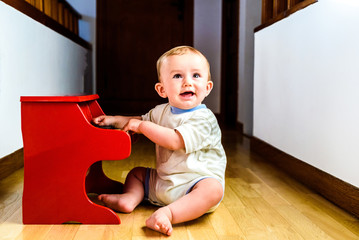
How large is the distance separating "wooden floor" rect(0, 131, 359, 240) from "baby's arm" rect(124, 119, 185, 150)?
22 cm

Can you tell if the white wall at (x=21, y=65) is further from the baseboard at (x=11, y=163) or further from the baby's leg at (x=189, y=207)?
the baby's leg at (x=189, y=207)

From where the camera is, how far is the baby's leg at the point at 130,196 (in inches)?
42.4

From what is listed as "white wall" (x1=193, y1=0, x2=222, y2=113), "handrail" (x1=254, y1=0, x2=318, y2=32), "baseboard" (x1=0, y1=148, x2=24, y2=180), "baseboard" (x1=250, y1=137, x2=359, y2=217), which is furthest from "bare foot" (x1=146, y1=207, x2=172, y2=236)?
"white wall" (x1=193, y1=0, x2=222, y2=113)

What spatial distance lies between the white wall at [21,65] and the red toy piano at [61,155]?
1.83ft

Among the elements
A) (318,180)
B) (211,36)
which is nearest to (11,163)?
(318,180)

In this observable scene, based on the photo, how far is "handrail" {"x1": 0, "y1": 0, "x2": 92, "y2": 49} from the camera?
174cm

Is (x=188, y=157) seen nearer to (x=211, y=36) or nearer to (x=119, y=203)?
(x=119, y=203)

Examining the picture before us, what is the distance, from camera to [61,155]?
3.18 feet

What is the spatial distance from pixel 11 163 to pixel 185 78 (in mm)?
910

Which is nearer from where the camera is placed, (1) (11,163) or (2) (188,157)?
(2) (188,157)

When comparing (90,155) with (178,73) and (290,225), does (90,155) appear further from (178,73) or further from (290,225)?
(290,225)

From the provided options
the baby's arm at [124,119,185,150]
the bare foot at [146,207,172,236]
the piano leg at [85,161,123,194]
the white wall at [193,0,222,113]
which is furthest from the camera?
the white wall at [193,0,222,113]

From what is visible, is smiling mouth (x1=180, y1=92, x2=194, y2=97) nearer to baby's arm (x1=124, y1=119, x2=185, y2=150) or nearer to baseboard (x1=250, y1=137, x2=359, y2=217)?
baby's arm (x1=124, y1=119, x2=185, y2=150)

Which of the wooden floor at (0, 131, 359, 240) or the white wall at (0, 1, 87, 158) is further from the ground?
the white wall at (0, 1, 87, 158)
